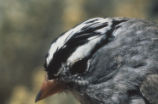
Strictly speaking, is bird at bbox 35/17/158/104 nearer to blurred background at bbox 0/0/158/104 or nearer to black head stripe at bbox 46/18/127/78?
black head stripe at bbox 46/18/127/78

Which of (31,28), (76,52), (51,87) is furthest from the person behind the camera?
(31,28)

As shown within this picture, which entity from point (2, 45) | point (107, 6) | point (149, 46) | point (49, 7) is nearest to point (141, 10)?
point (107, 6)

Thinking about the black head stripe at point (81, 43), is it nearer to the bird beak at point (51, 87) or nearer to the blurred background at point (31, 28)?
the bird beak at point (51, 87)

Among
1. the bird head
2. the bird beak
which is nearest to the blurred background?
the bird beak

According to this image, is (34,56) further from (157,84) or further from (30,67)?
(157,84)

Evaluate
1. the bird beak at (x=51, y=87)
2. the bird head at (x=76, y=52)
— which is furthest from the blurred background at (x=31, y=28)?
the bird head at (x=76, y=52)

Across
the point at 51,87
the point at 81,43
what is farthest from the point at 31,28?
the point at 81,43

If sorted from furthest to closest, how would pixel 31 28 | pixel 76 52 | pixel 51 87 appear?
pixel 31 28, pixel 51 87, pixel 76 52

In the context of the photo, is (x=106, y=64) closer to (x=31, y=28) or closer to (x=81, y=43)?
(x=81, y=43)
